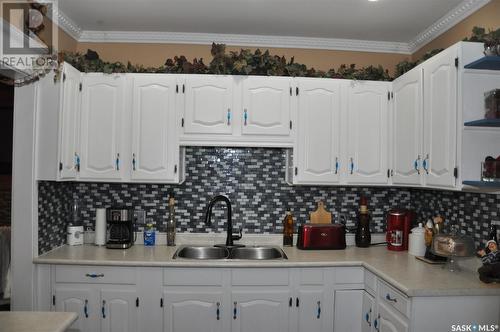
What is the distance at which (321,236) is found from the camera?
3.02 meters

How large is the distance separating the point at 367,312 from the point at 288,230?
88 centimetres

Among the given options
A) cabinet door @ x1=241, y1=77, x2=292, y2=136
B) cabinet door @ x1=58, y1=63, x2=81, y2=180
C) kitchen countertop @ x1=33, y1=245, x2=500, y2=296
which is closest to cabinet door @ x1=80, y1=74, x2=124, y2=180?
cabinet door @ x1=58, y1=63, x2=81, y2=180

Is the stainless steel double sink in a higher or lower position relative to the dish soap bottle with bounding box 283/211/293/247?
lower

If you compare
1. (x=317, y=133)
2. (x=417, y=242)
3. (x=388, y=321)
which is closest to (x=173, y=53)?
(x=317, y=133)

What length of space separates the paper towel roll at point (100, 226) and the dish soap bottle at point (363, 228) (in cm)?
208

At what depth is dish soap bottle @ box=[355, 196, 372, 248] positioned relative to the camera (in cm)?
315

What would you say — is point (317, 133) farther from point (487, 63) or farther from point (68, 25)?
point (68, 25)

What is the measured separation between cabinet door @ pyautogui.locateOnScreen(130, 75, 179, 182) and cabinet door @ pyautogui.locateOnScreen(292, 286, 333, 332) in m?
1.29

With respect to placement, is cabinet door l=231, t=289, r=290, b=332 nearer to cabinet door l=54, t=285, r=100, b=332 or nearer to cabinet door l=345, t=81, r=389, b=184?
cabinet door l=54, t=285, r=100, b=332

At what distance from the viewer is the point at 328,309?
8.67 feet

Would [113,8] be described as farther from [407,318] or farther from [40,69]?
[407,318]

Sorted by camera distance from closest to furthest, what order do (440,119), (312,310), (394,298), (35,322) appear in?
(35,322) → (394,298) → (440,119) → (312,310)

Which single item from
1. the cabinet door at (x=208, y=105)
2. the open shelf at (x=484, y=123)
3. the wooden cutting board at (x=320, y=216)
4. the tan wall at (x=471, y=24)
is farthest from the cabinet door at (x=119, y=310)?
the tan wall at (x=471, y=24)

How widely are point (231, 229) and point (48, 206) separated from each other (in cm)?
137
